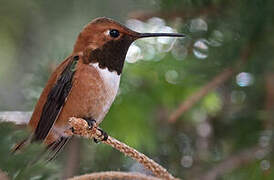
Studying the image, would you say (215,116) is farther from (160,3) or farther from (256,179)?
(160,3)

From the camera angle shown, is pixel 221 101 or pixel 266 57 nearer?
pixel 266 57

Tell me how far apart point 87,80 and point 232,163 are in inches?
22.7

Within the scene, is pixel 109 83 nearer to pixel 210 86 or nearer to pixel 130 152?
pixel 210 86

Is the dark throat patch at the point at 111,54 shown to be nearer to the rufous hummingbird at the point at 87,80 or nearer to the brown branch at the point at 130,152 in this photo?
the rufous hummingbird at the point at 87,80

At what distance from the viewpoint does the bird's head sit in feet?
4.78

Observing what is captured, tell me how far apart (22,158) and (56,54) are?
A: 3.89ft

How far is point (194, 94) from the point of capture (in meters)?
1.62

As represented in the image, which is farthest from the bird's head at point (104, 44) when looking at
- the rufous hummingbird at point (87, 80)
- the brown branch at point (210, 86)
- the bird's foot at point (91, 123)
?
the brown branch at point (210, 86)

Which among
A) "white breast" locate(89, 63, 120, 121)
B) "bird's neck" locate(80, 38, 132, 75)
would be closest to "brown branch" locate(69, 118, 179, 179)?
"white breast" locate(89, 63, 120, 121)

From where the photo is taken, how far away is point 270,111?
1.66m

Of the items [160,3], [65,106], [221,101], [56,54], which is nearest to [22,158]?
[65,106]

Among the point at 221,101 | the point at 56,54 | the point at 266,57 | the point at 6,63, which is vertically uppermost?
the point at 266,57

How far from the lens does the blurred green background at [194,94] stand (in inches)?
61.5

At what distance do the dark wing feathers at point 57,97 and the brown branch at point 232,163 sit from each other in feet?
1.79
